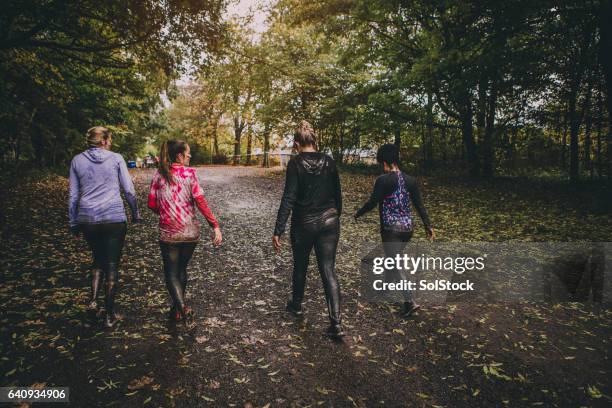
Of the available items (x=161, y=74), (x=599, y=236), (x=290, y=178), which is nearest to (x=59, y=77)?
(x=161, y=74)

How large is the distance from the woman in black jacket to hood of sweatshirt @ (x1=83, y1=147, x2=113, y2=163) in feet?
6.97

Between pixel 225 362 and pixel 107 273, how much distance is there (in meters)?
1.78

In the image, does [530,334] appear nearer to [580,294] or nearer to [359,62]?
[580,294]

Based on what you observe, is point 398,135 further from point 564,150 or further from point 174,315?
point 174,315

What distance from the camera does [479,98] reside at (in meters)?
14.6

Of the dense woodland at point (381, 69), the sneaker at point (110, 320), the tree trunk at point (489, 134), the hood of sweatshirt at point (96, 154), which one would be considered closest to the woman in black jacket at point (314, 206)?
the hood of sweatshirt at point (96, 154)

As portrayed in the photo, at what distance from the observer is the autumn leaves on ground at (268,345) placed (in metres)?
3.12

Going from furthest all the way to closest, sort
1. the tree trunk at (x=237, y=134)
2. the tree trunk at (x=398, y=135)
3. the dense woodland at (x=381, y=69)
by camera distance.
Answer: the tree trunk at (x=237, y=134)
the tree trunk at (x=398, y=135)
the dense woodland at (x=381, y=69)

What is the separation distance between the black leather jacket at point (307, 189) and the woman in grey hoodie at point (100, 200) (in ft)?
5.92

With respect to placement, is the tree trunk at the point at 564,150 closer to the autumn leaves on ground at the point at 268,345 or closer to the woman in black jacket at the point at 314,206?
the autumn leaves on ground at the point at 268,345

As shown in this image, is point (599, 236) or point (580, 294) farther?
point (599, 236)

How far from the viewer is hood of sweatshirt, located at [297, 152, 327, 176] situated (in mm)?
3832

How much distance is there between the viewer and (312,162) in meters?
3.86

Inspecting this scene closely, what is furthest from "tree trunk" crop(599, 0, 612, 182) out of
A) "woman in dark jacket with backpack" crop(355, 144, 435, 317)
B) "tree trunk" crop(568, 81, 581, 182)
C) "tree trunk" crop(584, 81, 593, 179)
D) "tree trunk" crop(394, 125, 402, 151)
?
"woman in dark jacket with backpack" crop(355, 144, 435, 317)
